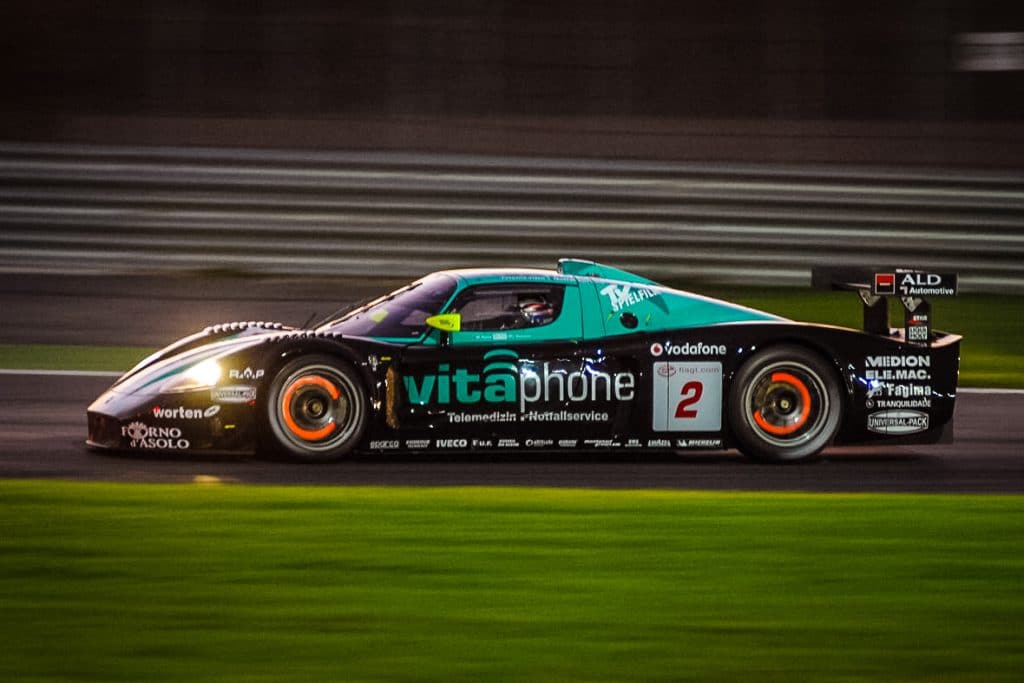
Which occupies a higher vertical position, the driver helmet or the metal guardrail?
the metal guardrail

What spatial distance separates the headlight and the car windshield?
65 centimetres

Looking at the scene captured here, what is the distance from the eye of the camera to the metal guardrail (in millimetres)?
16562

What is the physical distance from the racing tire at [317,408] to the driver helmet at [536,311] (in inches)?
38.1

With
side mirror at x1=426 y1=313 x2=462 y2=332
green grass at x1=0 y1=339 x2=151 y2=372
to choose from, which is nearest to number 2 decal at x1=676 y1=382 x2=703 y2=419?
side mirror at x1=426 y1=313 x2=462 y2=332

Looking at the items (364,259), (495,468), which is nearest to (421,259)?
(364,259)

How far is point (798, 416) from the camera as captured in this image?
30.9 ft

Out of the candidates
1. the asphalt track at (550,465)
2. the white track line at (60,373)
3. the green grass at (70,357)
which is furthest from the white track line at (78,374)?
the green grass at (70,357)

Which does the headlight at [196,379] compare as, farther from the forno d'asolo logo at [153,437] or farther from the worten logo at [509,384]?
the worten logo at [509,384]

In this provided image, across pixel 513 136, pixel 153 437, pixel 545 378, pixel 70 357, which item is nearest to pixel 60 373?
pixel 70 357

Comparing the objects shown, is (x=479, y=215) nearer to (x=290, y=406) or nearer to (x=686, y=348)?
(x=686, y=348)

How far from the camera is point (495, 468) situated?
919 centimetres

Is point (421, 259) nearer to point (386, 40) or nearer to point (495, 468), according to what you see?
point (386, 40)

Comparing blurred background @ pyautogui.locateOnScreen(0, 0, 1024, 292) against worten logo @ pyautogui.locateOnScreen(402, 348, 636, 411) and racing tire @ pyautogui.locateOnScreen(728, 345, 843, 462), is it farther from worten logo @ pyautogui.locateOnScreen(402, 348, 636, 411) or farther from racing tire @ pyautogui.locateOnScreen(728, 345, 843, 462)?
worten logo @ pyautogui.locateOnScreen(402, 348, 636, 411)

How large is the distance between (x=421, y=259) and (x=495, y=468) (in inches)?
297
